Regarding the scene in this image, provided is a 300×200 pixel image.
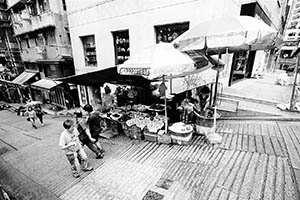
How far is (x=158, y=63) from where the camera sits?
4.05 m

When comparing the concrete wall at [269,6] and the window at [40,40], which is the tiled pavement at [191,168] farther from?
the window at [40,40]

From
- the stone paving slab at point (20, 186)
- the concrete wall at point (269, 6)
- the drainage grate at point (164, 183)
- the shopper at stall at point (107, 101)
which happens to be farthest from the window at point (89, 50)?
the drainage grate at point (164, 183)

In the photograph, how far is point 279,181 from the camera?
3176 mm

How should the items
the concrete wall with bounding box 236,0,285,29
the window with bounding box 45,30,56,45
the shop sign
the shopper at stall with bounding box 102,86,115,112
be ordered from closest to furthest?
the shop sign, the shopper at stall with bounding box 102,86,115,112, the concrete wall with bounding box 236,0,285,29, the window with bounding box 45,30,56,45

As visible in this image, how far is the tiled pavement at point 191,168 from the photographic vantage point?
3.19 meters

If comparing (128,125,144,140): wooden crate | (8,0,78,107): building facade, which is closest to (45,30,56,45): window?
(8,0,78,107): building facade

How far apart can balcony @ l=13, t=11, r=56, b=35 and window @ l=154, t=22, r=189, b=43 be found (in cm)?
1229

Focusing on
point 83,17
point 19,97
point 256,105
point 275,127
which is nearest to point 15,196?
point 275,127

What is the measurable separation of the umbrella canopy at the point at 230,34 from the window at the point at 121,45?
5907mm

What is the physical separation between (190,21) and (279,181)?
662cm

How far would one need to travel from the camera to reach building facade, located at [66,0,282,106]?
269 inches

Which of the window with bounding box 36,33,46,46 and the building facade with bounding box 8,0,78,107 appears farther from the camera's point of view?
the window with bounding box 36,33,46,46

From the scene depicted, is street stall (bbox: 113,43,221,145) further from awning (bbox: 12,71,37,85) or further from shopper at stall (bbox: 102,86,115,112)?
awning (bbox: 12,71,37,85)

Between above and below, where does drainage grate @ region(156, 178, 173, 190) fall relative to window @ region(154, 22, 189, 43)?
below
